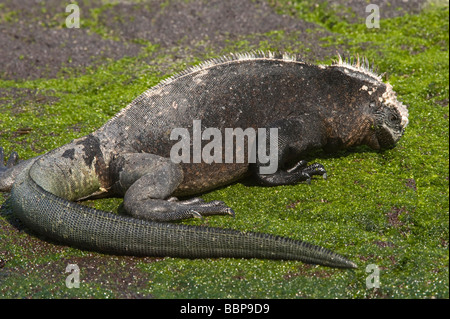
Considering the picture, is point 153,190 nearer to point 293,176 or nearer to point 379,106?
point 293,176

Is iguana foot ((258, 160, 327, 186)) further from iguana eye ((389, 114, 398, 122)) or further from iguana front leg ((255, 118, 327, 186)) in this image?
iguana eye ((389, 114, 398, 122))

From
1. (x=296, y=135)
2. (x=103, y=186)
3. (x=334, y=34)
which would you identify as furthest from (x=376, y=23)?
(x=103, y=186)

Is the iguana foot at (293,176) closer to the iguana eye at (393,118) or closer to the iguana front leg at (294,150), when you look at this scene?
the iguana front leg at (294,150)

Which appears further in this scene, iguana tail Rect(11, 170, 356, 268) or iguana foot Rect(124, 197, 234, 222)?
iguana foot Rect(124, 197, 234, 222)

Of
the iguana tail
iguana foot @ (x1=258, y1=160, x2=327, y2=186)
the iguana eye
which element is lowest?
the iguana tail

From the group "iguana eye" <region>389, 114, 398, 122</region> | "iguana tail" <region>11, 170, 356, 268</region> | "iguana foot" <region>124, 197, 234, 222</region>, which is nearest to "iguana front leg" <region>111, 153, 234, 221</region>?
"iguana foot" <region>124, 197, 234, 222</region>

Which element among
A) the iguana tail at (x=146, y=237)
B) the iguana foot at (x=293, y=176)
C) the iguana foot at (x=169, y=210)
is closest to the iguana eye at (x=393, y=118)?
the iguana foot at (x=293, y=176)

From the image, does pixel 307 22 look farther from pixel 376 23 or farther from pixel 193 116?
pixel 193 116

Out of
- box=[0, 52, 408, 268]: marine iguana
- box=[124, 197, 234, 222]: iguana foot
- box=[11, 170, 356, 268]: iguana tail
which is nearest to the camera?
box=[11, 170, 356, 268]: iguana tail

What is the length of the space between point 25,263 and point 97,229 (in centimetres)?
64

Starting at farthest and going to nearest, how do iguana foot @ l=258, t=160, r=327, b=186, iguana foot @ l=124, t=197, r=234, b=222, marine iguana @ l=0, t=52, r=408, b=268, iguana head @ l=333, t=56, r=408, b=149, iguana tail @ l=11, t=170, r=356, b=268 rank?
iguana head @ l=333, t=56, r=408, b=149 < iguana foot @ l=258, t=160, r=327, b=186 < iguana foot @ l=124, t=197, r=234, b=222 < marine iguana @ l=0, t=52, r=408, b=268 < iguana tail @ l=11, t=170, r=356, b=268

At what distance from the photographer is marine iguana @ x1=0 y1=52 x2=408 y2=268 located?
4574 millimetres

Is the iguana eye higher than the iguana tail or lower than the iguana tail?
higher

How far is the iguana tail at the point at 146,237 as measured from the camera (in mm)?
4406
